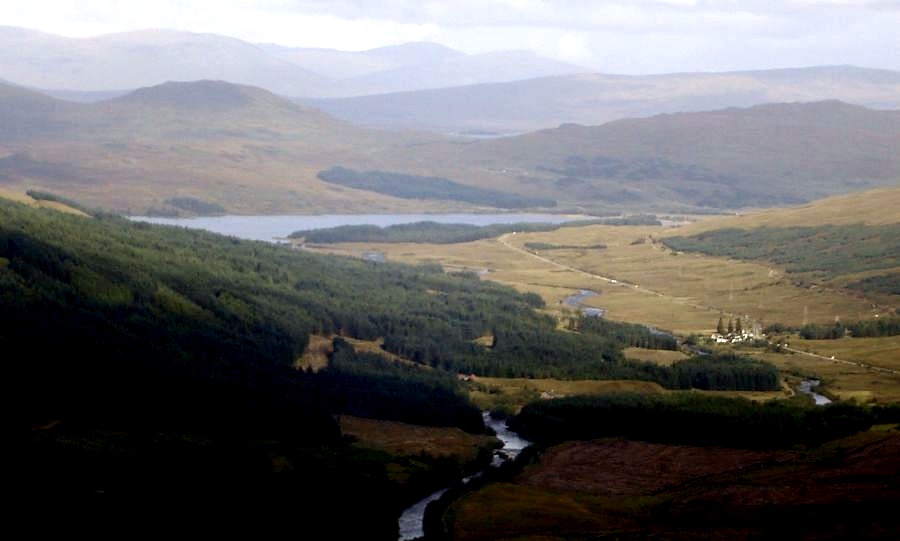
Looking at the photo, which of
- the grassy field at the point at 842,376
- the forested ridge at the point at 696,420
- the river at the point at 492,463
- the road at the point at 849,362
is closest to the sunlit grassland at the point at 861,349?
the road at the point at 849,362

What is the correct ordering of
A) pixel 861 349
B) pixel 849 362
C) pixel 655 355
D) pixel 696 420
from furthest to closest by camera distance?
pixel 861 349, pixel 655 355, pixel 849 362, pixel 696 420

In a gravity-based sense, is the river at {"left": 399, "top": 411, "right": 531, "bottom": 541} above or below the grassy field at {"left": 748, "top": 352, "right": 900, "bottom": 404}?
below

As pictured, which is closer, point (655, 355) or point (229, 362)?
point (229, 362)

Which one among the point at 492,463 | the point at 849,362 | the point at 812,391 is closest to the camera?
the point at 492,463

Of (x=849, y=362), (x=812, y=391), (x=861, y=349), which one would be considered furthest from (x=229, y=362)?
(x=861, y=349)

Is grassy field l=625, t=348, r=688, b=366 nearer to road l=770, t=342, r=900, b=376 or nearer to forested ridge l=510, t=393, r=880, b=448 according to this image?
road l=770, t=342, r=900, b=376

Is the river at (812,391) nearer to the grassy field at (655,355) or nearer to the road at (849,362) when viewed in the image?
the road at (849,362)

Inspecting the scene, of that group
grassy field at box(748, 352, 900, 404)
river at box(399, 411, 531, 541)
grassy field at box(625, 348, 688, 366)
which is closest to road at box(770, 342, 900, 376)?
grassy field at box(748, 352, 900, 404)

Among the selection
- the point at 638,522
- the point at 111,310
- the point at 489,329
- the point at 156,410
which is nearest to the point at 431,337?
the point at 489,329

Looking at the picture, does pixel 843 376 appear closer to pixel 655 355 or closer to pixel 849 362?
pixel 849 362
